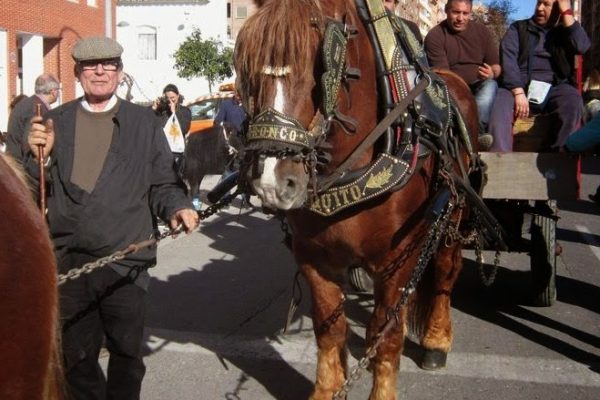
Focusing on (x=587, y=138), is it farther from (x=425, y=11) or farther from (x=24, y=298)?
(x=425, y=11)

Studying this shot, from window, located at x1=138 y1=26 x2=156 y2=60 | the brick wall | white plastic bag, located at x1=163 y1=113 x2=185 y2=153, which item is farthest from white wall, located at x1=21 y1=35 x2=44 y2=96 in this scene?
window, located at x1=138 y1=26 x2=156 y2=60

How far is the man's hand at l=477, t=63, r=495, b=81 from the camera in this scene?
17.5 ft

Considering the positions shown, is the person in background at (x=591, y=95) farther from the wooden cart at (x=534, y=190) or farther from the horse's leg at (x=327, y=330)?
the horse's leg at (x=327, y=330)

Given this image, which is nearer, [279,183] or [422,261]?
[279,183]

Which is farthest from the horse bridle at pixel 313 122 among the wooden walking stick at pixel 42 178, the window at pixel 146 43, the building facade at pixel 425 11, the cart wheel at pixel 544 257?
the building facade at pixel 425 11

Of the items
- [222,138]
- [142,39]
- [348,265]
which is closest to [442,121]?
[348,265]

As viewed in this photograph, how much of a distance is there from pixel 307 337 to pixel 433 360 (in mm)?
1051

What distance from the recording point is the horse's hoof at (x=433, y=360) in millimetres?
4750

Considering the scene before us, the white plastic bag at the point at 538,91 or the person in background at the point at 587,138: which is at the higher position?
the white plastic bag at the point at 538,91

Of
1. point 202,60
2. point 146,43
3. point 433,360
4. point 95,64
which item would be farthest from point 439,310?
point 146,43

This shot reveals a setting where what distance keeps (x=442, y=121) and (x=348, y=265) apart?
2.97 ft

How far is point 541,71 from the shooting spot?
552 centimetres

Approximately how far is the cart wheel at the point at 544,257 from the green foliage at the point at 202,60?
105 feet

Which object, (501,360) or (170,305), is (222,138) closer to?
(170,305)
